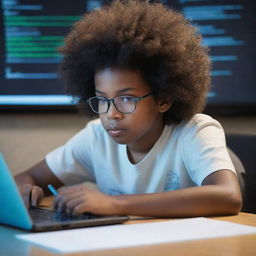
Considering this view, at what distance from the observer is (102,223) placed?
1.29 meters

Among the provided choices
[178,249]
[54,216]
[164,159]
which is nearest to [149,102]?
[164,159]

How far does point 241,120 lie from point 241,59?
263 millimetres

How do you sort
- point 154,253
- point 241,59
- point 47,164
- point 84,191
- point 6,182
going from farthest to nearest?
1. point 241,59
2. point 47,164
3. point 84,191
4. point 6,182
5. point 154,253

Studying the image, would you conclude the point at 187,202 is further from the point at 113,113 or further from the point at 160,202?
the point at 113,113

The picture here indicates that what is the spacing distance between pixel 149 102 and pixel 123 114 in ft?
0.34

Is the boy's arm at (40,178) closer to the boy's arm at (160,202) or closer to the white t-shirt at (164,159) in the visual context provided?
the white t-shirt at (164,159)

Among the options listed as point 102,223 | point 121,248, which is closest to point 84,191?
point 102,223

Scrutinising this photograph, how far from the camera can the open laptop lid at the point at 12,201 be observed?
1203mm

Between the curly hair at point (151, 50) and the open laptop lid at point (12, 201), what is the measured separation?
1.76 ft

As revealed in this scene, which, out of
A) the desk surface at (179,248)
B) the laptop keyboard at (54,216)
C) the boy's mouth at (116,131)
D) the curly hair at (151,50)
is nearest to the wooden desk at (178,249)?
the desk surface at (179,248)

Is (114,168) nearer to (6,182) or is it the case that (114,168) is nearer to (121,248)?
(6,182)

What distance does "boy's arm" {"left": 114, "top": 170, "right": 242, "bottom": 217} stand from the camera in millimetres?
1401

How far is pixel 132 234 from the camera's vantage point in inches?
46.3

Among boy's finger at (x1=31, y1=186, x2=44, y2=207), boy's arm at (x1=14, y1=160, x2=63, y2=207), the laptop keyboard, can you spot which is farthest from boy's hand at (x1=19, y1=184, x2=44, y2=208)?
boy's arm at (x1=14, y1=160, x2=63, y2=207)
